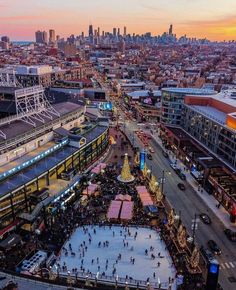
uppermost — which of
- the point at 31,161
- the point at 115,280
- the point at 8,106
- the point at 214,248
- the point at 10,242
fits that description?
the point at 8,106

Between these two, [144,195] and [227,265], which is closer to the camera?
[227,265]

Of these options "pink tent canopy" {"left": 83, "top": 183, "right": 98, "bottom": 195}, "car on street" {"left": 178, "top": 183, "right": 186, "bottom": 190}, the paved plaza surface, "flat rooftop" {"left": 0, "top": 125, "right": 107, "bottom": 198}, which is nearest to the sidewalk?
"car on street" {"left": 178, "top": 183, "right": 186, "bottom": 190}

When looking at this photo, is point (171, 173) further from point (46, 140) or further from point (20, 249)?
point (20, 249)

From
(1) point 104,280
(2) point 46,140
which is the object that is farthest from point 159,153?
(1) point 104,280

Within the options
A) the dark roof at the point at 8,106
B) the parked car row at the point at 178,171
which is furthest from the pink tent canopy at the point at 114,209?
the dark roof at the point at 8,106

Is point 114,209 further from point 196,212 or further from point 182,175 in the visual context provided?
point 182,175

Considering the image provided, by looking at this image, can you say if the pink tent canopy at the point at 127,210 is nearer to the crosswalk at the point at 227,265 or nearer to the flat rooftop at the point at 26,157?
the crosswalk at the point at 227,265

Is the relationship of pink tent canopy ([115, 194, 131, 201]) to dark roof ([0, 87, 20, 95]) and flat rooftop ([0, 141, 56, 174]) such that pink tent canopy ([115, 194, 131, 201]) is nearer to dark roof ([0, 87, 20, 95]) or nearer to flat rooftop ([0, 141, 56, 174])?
flat rooftop ([0, 141, 56, 174])

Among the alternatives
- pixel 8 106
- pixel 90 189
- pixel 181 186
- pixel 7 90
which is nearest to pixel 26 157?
pixel 90 189
